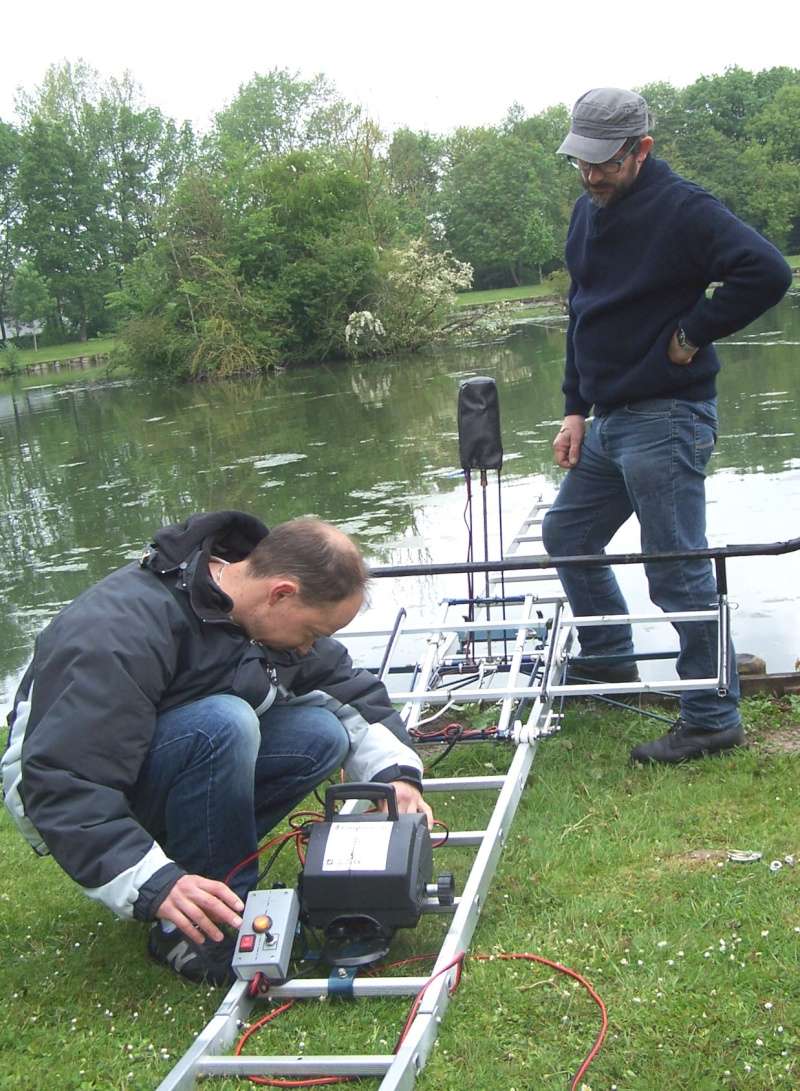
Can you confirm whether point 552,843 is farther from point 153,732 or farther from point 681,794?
point 153,732

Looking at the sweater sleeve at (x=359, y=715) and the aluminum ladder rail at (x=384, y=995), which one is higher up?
the sweater sleeve at (x=359, y=715)

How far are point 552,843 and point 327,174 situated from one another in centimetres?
3415

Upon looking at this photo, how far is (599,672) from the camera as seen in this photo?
Answer: 5277 mm

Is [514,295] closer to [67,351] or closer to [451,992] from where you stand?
[67,351]

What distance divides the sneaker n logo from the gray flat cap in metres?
3.00

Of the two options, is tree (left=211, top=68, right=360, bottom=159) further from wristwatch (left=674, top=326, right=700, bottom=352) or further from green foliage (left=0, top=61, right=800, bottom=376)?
wristwatch (left=674, top=326, right=700, bottom=352)

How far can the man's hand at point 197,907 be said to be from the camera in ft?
9.11

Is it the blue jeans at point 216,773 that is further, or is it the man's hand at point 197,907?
the blue jeans at point 216,773

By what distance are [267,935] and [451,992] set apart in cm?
51

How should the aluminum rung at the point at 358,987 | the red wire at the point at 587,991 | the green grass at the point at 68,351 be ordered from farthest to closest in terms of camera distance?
the green grass at the point at 68,351
the aluminum rung at the point at 358,987
the red wire at the point at 587,991

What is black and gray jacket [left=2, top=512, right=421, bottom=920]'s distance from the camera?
279 centimetres

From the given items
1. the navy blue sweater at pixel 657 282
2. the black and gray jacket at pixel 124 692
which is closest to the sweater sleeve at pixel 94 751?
the black and gray jacket at pixel 124 692

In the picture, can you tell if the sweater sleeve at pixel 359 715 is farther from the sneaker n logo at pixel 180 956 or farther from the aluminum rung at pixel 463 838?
the sneaker n logo at pixel 180 956

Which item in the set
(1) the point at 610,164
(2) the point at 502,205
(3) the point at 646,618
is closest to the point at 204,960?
(3) the point at 646,618
